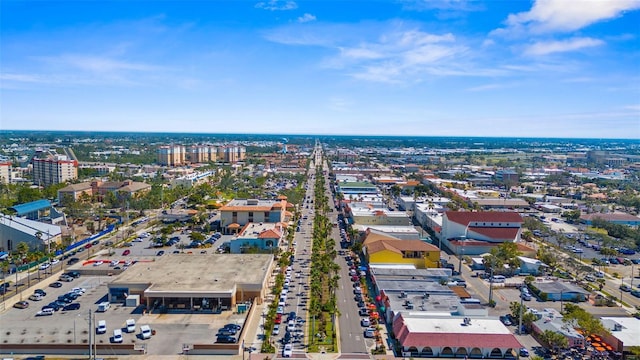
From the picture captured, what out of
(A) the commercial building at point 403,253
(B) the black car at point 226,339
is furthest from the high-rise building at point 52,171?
(B) the black car at point 226,339

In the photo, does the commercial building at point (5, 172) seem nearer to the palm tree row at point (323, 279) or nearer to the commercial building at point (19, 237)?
the commercial building at point (19, 237)

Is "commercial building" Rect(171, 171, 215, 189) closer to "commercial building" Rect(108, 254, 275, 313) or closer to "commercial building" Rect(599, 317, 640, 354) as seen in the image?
"commercial building" Rect(108, 254, 275, 313)

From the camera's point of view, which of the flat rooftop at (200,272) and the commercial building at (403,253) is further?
the commercial building at (403,253)

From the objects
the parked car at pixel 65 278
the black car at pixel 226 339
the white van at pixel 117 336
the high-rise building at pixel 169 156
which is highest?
the high-rise building at pixel 169 156

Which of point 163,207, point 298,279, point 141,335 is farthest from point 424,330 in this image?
point 163,207

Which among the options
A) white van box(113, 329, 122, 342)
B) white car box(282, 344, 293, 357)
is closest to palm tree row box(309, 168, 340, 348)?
white car box(282, 344, 293, 357)

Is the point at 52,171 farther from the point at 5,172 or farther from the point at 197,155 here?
the point at 197,155
